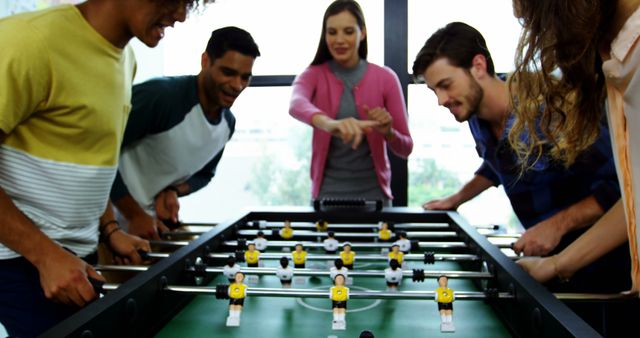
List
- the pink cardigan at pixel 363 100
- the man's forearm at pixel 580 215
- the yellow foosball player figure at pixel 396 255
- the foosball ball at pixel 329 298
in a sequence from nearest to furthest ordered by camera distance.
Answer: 1. the foosball ball at pixel 329 298
2. the yellow foosball player figure at pixel 396 255
3. the man's forearm at pixel 580 215
4. the pink cardigan at pixel 363 100

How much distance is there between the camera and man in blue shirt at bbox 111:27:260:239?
6.14 ft

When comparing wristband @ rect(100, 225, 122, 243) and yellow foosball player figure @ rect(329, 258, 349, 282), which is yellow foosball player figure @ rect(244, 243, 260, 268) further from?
wristband @ rect(100, 225, 122, 243)

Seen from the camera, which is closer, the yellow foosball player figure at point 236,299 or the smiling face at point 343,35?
the yellow foosball player figure at point 236,299

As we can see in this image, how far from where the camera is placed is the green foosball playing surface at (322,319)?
1.00m

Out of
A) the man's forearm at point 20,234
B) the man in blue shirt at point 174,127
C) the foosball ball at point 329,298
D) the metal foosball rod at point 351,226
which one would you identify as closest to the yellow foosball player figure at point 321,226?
the metal foosball rod at point 351,226

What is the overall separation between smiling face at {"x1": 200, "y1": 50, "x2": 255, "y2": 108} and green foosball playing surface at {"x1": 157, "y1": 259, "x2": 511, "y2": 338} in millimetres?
1055

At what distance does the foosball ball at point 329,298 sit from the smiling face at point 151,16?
0.57 m

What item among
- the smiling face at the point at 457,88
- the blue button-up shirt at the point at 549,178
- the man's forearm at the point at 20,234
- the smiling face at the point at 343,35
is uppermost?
the smiling face at the point at 343,35

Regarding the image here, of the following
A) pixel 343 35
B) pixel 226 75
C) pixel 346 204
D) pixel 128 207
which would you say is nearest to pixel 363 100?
pixel 343 35

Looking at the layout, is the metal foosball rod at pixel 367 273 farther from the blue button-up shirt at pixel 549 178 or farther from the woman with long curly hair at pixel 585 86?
the blue button-up shirt at pixel 549 178

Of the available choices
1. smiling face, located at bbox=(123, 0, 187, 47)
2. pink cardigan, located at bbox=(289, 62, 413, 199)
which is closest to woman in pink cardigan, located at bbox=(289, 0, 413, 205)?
pink cardigan, located at bbox=(289, 62, 413, 199)

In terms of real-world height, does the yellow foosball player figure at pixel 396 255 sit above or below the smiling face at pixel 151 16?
below

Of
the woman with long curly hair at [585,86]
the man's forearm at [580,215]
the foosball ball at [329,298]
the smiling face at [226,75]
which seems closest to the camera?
the woman with long curly hair at [585,86]

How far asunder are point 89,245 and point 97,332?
68 cm
